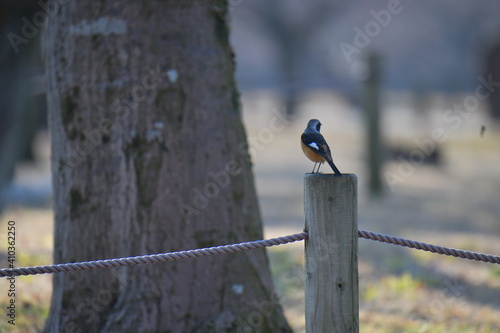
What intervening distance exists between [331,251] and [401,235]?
5.02m

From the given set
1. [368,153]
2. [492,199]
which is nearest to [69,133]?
[368,153]

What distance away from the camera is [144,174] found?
3.70 m

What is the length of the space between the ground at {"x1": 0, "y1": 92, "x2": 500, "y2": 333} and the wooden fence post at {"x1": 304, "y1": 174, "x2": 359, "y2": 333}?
1777mm

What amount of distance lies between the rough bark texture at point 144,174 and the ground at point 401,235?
3.05ft

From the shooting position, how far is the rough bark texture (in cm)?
369

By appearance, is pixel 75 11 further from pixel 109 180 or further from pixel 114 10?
pixel 109 180

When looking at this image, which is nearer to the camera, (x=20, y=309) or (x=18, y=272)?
(x=18, y=272)

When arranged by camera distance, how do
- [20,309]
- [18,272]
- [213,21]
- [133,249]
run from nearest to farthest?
[18,272] < [133,249] < [213,21] < [20,309]

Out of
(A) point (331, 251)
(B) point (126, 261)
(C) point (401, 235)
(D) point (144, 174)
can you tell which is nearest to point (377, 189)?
(C) point (401, 235)

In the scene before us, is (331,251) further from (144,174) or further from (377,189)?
(377,189)

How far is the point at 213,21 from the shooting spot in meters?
3.94

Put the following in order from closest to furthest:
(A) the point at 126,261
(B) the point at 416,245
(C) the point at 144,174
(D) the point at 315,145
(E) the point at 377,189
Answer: (A) the point at 126,261
(B) the point at 416,245
(D) the point at 315,145
(C) the point at 144,174
(E) the point at 377,189

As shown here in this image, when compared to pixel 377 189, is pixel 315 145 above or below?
above

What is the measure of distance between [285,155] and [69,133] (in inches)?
501
